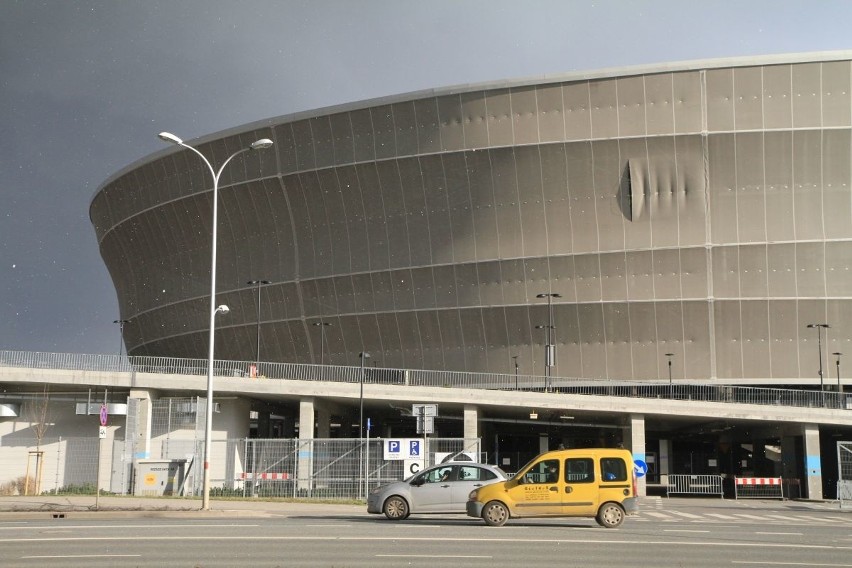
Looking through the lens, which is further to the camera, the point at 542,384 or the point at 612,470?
the point at 542,384

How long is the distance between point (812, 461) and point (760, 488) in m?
2.89

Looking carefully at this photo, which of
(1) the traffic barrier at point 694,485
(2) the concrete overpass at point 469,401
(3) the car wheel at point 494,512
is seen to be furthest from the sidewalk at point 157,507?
(1) the traffic barrier at point 694,485

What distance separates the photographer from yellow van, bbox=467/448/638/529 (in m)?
21.4

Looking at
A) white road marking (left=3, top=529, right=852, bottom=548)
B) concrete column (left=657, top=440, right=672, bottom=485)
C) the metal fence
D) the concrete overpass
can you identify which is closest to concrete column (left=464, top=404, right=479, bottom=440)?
the concrete overpass

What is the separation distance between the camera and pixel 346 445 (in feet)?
110

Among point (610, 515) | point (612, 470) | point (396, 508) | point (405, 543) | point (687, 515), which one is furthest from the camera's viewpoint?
point (687, 515)

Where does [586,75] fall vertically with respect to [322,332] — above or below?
above

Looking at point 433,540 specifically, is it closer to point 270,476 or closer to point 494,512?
point 494,512

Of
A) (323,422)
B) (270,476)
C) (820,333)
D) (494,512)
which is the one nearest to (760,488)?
(820,333)

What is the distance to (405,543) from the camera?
16516 millimetres

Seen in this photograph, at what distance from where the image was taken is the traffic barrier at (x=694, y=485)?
4772 cm

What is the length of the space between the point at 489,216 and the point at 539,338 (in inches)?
330

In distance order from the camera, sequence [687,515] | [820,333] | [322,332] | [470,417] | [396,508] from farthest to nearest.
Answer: [322,332] < [820,333] < [470,417] < [687,515] < [396,508]

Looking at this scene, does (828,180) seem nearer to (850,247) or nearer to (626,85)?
(850,247)
